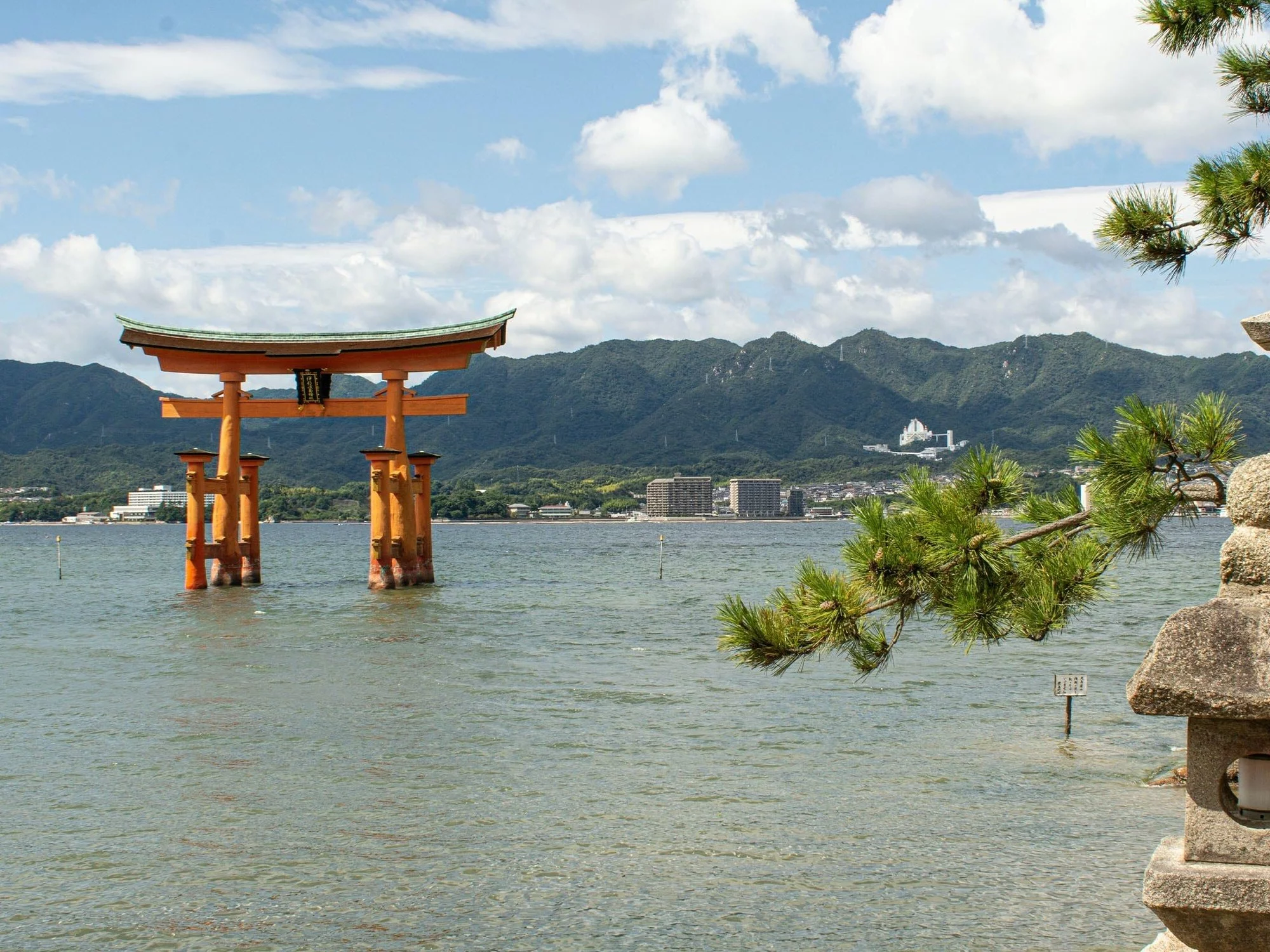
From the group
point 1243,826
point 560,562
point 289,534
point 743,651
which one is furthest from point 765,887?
point 289,534

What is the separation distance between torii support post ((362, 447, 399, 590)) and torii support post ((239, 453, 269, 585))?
380 cm

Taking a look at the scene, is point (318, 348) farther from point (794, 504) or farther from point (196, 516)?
point (794, 504)

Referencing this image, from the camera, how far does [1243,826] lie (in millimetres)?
3756

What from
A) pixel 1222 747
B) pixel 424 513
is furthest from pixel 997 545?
pixel 424 513

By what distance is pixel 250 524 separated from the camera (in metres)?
34.6

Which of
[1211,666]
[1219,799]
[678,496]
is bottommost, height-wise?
[1219,799]

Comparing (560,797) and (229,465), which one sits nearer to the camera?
(560,797)

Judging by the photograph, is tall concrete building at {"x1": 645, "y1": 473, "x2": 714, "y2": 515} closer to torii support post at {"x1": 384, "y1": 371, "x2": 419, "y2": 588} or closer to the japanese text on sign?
torii support post at {"x1": 384, "y1": 371, "x2": 419, "y2": 588}

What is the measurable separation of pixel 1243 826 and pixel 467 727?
11.7m

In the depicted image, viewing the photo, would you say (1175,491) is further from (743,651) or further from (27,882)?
(27,882)

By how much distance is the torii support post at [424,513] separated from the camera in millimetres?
32969

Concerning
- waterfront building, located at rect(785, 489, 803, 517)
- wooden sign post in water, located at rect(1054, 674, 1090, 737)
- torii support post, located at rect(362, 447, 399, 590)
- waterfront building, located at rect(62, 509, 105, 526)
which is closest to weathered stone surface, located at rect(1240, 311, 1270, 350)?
wooden sign post in water, located at rect(1054, 674, 1090, 737)

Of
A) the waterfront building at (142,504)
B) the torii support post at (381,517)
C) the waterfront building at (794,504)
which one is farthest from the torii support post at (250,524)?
the waterfront building at (794,504)

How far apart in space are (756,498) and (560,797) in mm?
137638
